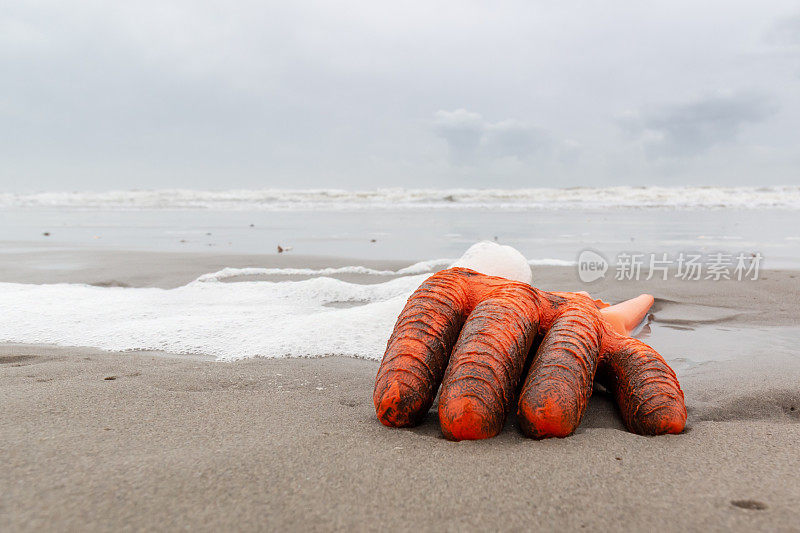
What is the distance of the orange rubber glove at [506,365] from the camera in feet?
6.55

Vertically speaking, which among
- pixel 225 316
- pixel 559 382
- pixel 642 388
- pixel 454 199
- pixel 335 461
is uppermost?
pixel 454 199

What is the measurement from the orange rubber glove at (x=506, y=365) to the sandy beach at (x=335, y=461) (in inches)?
3.6

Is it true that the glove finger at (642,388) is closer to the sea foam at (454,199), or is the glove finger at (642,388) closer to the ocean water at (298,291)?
the ocean water at (298,291)

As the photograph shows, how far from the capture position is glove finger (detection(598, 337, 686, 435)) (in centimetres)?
217

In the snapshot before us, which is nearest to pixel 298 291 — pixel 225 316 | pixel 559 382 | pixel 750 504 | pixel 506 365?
pixel 225 316

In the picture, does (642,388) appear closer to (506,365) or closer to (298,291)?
(506,365)

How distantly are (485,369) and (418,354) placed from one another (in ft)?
0.95

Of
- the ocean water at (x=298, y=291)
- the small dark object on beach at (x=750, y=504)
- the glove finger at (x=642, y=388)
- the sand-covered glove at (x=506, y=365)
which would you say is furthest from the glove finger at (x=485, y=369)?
the ocean water at (x=298, y=291)

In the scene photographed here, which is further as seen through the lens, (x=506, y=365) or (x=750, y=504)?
(x=506, y=365)

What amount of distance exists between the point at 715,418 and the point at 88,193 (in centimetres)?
5260

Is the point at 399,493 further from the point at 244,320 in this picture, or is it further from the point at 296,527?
the point at 244,320

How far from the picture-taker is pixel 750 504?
1518 mm

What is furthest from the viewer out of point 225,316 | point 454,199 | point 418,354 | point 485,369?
point 454,199

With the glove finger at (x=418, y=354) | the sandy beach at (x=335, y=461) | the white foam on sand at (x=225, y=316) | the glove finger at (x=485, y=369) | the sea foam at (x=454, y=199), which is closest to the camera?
the sandy beach at (x=335, y=461)
